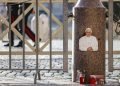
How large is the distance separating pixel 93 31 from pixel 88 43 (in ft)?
0.79

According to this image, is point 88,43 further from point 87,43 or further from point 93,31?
point 93,31

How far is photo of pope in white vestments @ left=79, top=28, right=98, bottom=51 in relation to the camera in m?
7.48

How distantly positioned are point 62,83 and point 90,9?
4.13 ft

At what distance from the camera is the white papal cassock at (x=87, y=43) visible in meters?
7.47

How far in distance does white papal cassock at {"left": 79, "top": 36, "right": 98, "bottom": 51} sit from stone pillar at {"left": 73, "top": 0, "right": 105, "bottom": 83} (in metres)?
0.07

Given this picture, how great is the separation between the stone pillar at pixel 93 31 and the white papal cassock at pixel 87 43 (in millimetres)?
69

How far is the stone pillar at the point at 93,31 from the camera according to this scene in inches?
299

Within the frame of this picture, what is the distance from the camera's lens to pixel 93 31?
7.59 m

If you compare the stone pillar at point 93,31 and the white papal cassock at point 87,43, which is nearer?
the white papal cassock at point 87,43

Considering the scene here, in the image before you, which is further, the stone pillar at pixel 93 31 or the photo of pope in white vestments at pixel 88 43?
the stone pillar at pixel 93 31

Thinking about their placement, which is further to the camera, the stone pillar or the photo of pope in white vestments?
the stone pillar

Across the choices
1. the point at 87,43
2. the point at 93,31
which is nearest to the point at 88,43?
the point at 87,43

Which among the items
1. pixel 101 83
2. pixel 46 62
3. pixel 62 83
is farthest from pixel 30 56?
pixel 101 83

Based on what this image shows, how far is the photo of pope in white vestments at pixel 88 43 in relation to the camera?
7.48m
